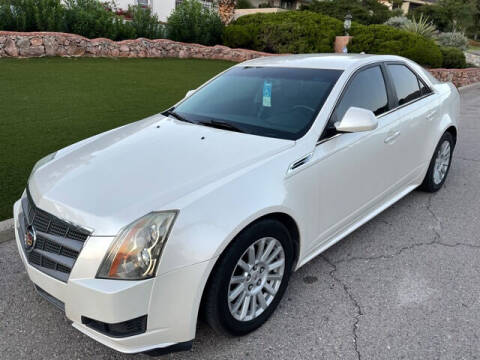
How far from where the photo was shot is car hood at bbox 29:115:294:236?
6.95 feet

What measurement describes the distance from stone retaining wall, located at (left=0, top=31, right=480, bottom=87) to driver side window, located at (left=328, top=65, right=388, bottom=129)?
1108 centimetres

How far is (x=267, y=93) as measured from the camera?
10.9ft

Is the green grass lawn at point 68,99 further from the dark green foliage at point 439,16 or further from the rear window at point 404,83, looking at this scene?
the dark green foliage at point 439,16

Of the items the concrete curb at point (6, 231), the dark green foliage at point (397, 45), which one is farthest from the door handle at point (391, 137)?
the dark green foliage at point (397, 45)

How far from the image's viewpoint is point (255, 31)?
16188 mm

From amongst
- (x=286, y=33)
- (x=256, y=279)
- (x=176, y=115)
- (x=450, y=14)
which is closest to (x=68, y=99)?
(x=176, y=115)

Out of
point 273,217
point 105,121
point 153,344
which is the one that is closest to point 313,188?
point 273,217

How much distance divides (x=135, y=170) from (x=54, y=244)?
619mm

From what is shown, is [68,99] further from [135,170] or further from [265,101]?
[135,170]

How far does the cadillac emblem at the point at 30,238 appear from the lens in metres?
2.28

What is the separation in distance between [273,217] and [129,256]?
0.90m

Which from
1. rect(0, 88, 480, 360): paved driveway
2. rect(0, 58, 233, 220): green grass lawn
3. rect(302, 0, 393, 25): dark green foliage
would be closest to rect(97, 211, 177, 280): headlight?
rect(0, 88, 480, 360): paved driveway

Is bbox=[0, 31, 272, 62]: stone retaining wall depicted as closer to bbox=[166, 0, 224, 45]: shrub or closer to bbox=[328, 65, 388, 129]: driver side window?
bbox=[166, 0, 224, 45]: shrub

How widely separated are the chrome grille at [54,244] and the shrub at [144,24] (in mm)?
13662
